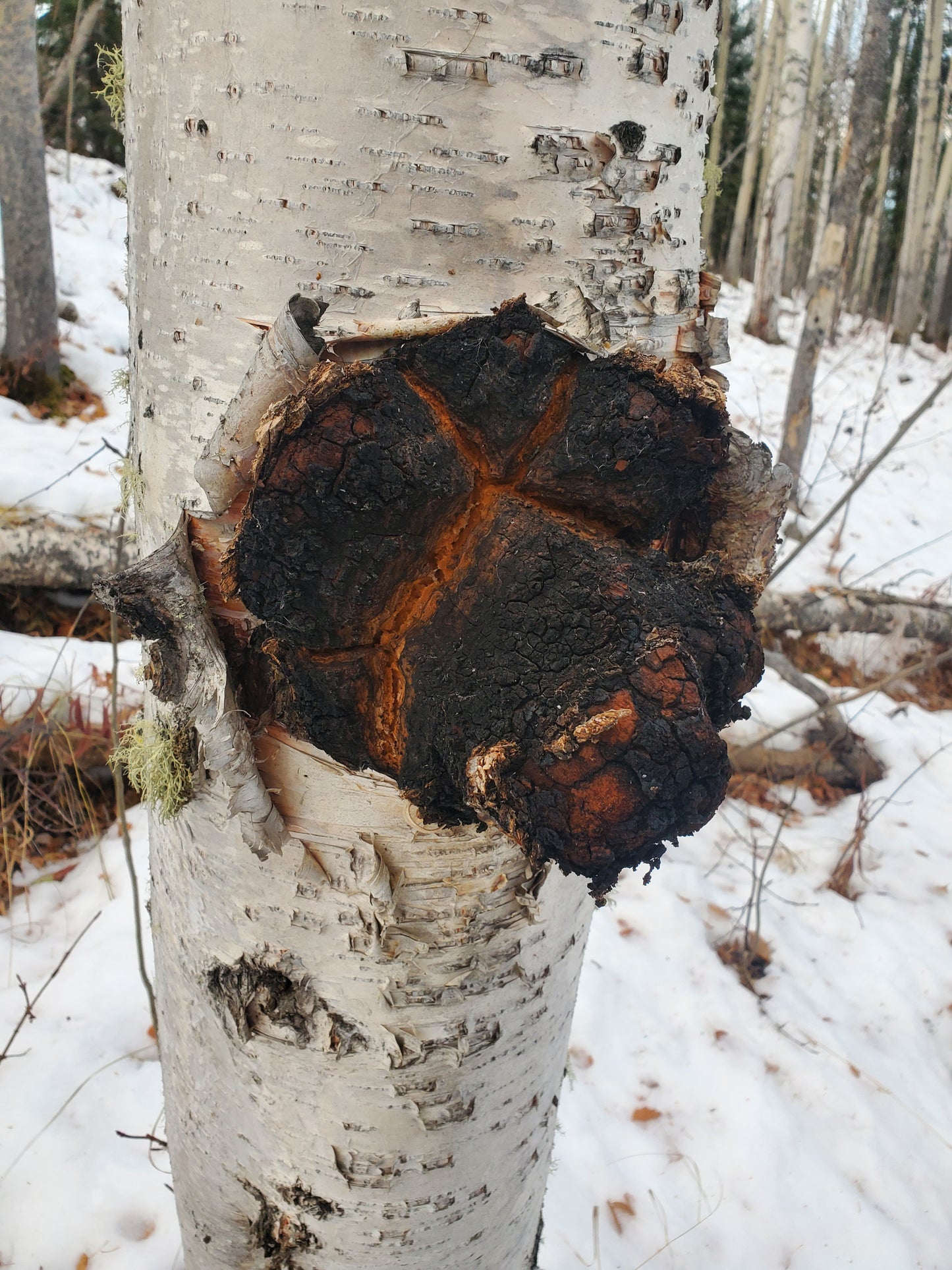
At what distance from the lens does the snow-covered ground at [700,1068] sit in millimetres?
2205

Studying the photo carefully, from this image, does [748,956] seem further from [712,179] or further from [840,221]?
[840,221]

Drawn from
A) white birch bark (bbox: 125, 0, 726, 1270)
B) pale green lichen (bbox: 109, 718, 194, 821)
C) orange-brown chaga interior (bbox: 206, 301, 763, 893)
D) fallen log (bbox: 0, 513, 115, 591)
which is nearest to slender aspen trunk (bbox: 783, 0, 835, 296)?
fallen log (bbox: 0, 513, 115, 591)

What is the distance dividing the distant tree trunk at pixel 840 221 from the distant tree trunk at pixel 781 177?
499 centimetres

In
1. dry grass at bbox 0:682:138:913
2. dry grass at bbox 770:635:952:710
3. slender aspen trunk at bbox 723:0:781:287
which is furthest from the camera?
slender aspen trunk at bbox 723:0:781:287

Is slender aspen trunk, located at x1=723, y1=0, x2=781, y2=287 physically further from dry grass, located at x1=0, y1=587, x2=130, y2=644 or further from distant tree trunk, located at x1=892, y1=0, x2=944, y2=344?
dry grass, located at x1=0, y1=587, x2=130, y2=644

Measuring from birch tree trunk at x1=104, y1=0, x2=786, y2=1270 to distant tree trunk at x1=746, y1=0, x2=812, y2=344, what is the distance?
1253 cm

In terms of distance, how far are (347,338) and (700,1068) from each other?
280cm

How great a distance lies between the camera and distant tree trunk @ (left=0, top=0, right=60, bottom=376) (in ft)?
15.9

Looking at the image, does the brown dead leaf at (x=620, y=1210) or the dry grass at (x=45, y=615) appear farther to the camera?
the dry grass at (x=45, y=615)

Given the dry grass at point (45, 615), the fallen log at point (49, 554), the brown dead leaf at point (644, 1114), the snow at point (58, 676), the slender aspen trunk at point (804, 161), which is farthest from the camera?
the slender aspen trunk at point (804, 161)

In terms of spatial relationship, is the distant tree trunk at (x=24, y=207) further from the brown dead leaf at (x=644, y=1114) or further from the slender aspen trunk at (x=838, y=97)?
the slender aspen trunk at (x=838, y=97)

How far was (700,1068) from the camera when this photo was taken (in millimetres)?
2732

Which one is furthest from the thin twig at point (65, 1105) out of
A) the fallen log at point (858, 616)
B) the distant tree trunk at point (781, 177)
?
the distant tree trunk at point (781, 177)

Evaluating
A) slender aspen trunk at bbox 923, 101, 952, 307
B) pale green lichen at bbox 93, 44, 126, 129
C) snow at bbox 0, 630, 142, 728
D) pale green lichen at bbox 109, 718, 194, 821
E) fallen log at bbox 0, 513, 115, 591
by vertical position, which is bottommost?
snow at bbox 0, 630, 142, 728
